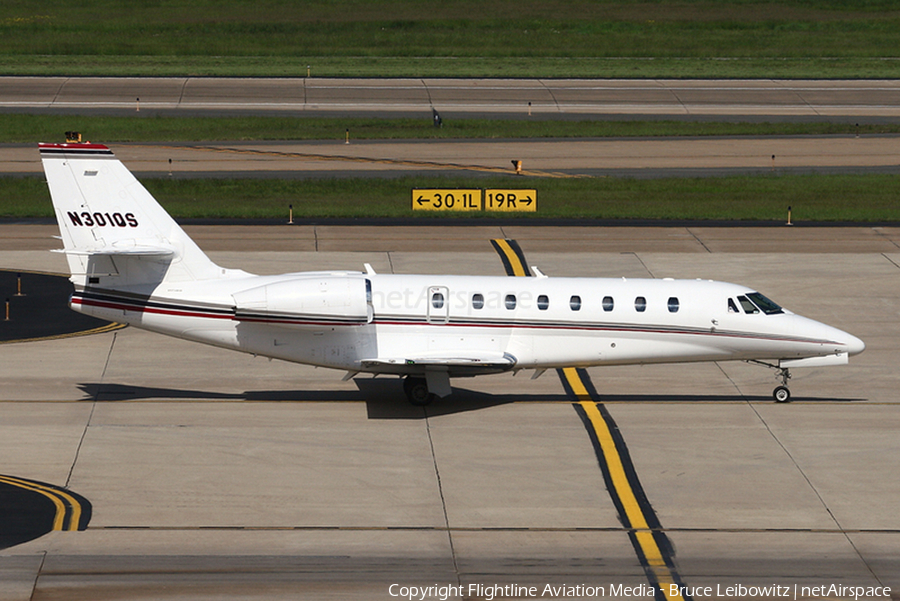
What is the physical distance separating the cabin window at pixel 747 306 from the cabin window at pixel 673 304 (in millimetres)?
1616

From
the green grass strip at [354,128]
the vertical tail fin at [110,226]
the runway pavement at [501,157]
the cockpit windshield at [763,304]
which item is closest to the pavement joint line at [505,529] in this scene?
the vertical tail fin at [110,226]

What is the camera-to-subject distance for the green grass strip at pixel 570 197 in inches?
2120

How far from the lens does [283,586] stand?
64.9 feet

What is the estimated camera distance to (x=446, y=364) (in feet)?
94.2

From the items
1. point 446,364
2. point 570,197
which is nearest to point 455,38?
point 570,197

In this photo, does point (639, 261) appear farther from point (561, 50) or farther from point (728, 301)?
point (561, 50)

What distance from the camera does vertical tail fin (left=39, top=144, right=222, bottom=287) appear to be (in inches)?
1109

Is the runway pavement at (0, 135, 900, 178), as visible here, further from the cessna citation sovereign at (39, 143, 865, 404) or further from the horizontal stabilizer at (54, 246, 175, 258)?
the horizontal stabilizer at (54, 246, 175, 258)

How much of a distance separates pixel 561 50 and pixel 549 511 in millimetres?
80239

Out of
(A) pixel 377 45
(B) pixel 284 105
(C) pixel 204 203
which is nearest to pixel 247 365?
(C) pixel 204 203

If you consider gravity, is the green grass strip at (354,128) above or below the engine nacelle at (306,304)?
above

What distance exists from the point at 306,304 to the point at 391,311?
202cm

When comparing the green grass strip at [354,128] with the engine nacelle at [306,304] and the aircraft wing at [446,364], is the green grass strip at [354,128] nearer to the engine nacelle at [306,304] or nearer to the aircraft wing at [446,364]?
the engine nacelle at [306,304]

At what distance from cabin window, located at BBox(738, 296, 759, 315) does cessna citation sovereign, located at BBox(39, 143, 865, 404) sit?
0.17ft
